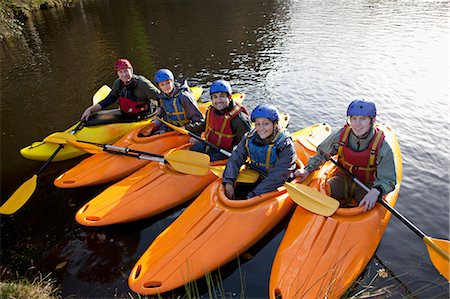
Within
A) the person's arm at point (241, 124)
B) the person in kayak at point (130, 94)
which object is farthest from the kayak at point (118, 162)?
the person's arm at point (241, 124)

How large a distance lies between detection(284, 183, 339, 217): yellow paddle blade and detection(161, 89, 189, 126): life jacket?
245 centimetres

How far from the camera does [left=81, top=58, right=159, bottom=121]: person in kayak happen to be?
225 inches

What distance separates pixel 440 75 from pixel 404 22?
748 cm

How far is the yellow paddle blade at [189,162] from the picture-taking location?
14.8ft

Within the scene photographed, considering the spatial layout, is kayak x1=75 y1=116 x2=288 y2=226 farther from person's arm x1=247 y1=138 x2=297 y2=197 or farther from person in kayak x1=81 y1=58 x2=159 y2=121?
person in kayak x1=81 y1=58 x2=159 y2=121

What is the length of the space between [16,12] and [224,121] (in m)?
18.0

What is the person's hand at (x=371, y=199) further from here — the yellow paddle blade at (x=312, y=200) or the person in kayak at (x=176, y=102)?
the person in kayak at (x=176, y=102)

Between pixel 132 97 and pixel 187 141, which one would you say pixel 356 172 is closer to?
pixel 187 141

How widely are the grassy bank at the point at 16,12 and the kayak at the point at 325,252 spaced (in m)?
15.5

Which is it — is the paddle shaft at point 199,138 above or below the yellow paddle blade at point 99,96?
above

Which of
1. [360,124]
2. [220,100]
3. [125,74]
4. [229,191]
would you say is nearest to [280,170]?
[229,191]

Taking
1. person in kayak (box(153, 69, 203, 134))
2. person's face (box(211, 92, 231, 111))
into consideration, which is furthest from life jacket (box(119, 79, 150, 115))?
person's face (box(211, 92, 231, 111))

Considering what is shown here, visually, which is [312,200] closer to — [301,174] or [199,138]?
[301,174]

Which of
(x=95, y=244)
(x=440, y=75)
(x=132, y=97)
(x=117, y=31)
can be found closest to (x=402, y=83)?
(x=440, y=75)
